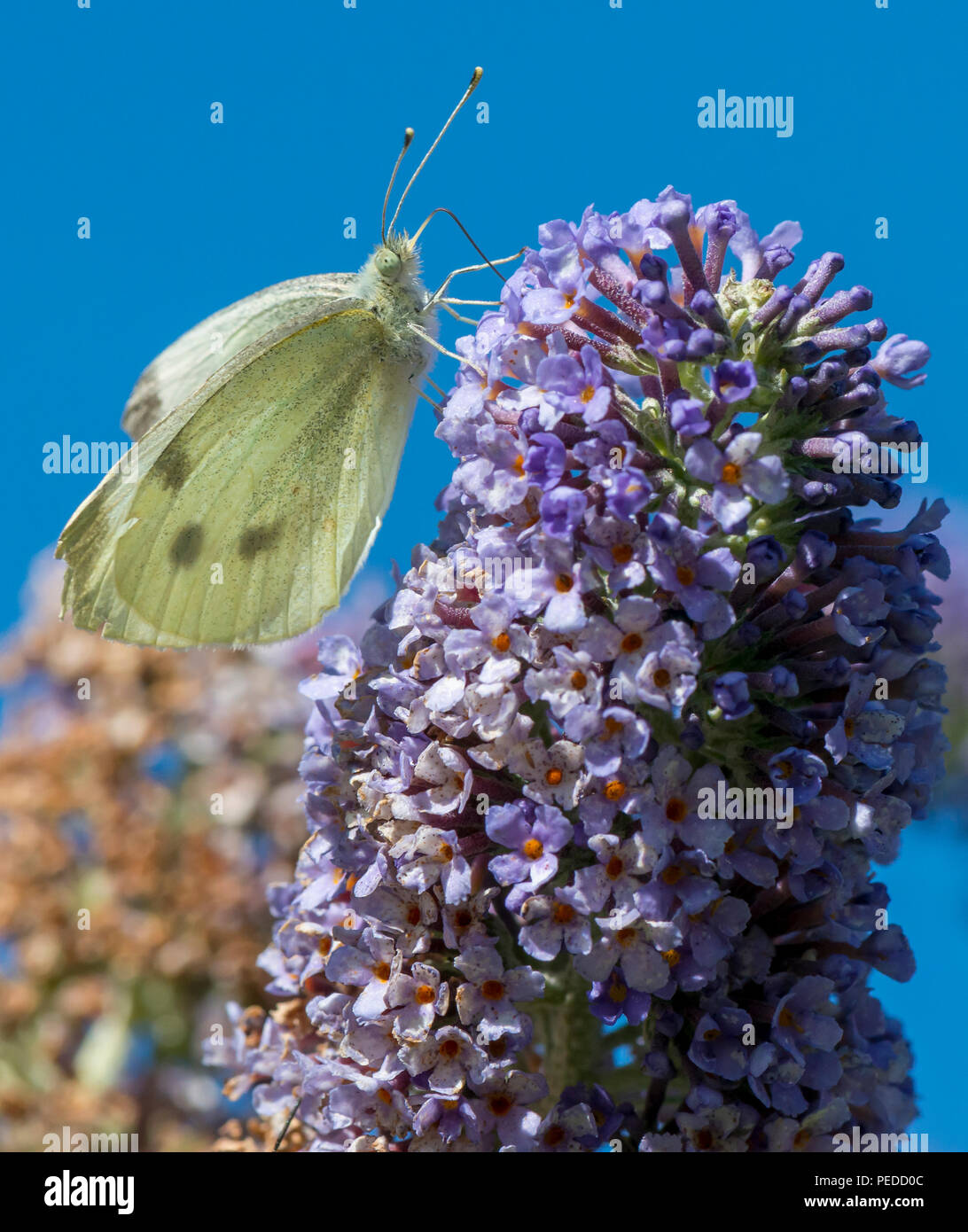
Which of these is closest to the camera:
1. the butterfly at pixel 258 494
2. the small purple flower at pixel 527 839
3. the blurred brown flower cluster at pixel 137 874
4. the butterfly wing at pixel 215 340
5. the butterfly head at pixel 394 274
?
the small purple flower at pixel 527 839

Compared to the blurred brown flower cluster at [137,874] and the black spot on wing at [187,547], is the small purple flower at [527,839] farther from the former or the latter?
the blurred brown flower cluster at [137,874]

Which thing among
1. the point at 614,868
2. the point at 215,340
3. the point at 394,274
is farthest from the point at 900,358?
the point at 215,340

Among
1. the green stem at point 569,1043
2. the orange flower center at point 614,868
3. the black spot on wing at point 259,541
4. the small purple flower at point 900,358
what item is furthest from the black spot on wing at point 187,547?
the small purple flower at point 900,358

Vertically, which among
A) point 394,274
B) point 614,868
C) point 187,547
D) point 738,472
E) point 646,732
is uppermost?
point 394,274

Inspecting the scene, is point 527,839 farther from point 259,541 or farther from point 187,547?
point 187,547

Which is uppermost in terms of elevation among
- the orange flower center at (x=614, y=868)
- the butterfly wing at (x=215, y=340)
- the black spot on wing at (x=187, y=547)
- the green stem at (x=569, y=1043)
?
the butterfly wing at (x=215, y=340)
